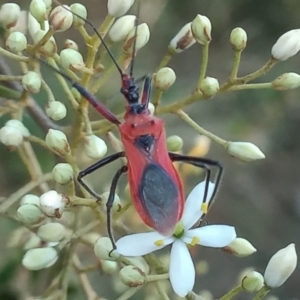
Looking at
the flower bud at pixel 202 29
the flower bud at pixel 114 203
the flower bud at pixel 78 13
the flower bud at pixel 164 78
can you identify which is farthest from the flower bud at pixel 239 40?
the flower bud at pixel 114 203

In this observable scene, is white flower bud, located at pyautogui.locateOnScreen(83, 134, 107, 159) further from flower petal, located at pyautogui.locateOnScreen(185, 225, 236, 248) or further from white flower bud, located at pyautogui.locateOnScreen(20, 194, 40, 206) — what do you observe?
flower petal, located at pyautogui.locateOnScreen(185, 225, 236, 248)

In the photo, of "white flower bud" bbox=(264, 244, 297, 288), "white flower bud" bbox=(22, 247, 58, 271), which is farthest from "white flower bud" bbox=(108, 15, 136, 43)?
"white flower bud" bbox=(264, 244, 297, 288)

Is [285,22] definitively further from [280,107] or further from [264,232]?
[264,232]

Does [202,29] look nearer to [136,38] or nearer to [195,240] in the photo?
[136,38]

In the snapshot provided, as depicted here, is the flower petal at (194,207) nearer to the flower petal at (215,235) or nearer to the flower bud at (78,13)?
the flower petal at (215,235)

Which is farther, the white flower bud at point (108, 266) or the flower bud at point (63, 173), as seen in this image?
the white flower bud at point (108, 266)

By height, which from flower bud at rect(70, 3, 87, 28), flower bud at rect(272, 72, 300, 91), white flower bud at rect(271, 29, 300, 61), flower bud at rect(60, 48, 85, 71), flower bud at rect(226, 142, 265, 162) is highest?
flower bud at rect(70, 3, 87, 28)
